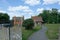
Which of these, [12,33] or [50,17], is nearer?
[12,33]

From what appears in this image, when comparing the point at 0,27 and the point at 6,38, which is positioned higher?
the point at 0,27

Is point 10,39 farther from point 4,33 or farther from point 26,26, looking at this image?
point 26,26

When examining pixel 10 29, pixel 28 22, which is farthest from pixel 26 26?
pixel 10 29

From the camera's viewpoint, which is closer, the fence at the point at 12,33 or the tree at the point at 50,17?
the fence at the point at 12,33

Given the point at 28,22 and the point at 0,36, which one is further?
the point at 28,22

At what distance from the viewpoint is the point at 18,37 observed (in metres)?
3.82

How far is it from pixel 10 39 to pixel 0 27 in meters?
0.37

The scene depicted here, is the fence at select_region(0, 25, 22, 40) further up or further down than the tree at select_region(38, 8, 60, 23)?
further down

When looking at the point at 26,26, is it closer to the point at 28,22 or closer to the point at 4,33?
the point at 28,22

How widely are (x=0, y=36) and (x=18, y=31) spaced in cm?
43

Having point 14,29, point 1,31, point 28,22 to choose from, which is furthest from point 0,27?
point 28,22

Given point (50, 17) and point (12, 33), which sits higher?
point (50, 17)

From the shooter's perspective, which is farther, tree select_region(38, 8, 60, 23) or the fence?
tree select_region(38, 8, 60, 23)

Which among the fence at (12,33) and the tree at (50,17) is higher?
the tree at (50,17)
